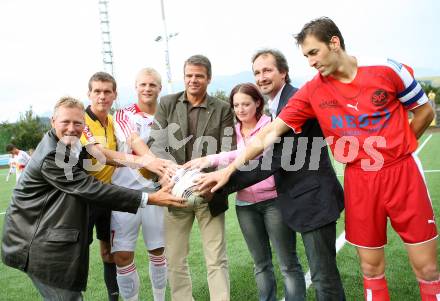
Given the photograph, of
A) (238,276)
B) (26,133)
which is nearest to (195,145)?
(238,276)

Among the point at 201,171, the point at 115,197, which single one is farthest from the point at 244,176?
the point at 115,197

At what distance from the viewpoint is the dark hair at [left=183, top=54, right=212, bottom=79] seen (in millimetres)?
3596

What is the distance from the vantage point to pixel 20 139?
129 ft

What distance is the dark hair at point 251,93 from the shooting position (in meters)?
3.61

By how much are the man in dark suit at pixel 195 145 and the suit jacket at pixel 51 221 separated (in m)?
0.91

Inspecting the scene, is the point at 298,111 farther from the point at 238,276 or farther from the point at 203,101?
the point at 238,276

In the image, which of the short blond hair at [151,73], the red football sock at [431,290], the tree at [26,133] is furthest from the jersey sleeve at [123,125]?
the tree at [26,133]

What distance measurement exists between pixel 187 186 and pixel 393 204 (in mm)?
1479

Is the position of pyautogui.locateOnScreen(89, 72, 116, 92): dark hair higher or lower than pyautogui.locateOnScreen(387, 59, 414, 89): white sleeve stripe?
higher

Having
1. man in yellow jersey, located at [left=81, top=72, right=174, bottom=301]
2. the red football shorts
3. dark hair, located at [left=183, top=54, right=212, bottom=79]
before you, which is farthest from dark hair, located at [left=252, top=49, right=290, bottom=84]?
man in yellow jersey, located at [left=81, top=72, right=174, bottom=301]

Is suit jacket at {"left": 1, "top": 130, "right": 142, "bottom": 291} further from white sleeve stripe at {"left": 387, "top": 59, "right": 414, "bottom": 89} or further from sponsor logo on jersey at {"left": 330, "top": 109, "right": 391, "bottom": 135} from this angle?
white sleeve stripe at {"left": 387, "top": 59, "right": 414, "bottom": 89}

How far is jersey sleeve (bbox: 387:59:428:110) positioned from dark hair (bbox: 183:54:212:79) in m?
1.48

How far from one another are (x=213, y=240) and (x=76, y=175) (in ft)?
4.24

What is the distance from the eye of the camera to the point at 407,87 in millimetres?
2701
